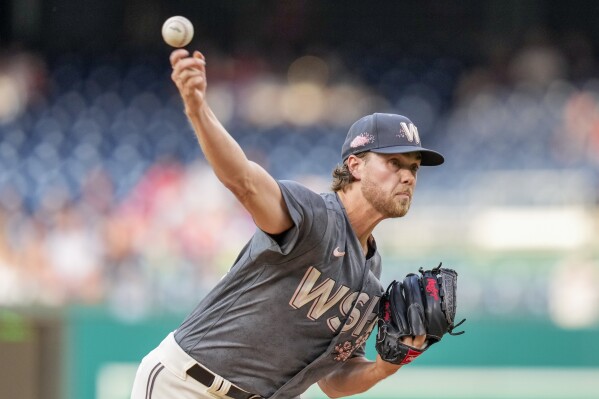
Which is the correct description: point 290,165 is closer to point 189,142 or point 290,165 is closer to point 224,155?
point 189,142

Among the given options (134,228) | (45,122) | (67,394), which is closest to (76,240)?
(134,228)

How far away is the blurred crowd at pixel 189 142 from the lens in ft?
25.5

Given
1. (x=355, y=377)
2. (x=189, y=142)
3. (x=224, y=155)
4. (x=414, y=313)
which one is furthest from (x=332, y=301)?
(x=189, y=142)

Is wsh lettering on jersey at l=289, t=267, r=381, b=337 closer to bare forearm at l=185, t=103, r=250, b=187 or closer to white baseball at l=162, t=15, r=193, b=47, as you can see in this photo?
bare forearm at l=185, t=103, r=250, b=187

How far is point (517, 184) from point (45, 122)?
19.7 ft

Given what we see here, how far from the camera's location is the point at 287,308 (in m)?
3.36

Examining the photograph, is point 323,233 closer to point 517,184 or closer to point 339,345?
point 339,345

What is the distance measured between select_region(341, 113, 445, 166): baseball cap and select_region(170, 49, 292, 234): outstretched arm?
0.53 metres

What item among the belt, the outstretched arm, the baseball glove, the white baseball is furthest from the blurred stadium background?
the white baseball

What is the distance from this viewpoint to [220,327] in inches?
135

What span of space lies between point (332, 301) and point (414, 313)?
1.15 feet

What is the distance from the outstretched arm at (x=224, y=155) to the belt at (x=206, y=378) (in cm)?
64

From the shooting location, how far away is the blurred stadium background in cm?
629

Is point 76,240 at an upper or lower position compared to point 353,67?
lower
